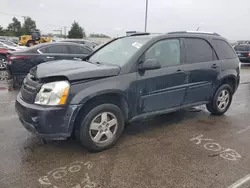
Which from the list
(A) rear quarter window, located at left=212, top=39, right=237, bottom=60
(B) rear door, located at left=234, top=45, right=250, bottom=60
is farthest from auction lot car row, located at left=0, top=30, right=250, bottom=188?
(B) rear door, located at left=234, top=45, right=250, bottom=60

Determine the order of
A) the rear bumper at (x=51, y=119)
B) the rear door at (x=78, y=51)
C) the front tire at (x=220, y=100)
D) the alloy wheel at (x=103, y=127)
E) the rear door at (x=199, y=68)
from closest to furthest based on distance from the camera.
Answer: the rear bumper at (x=51, y=119) < the alloy wheel at (x=103, y=127) < the rear door at (x=199, y=68) < the front tire at (x=220, y=100) < the rear door at (x=78, y=51)

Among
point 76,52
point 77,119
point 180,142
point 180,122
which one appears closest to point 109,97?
point 77,119

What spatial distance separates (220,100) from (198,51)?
1336mm

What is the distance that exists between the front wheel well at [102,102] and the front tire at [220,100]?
2.36 meters

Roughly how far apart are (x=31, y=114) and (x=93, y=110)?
0.81 m

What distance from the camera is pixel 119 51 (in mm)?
4133

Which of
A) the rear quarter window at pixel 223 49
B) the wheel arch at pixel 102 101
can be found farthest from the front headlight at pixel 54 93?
the rear quarter window at pixel 223 49

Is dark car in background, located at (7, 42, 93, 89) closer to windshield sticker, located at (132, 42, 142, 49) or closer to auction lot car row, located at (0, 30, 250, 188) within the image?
auction lot car row, located at (0, 30, 250, 188)

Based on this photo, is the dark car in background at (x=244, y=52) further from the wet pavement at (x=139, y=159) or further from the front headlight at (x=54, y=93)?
the front headlight at (x=54, y=93)

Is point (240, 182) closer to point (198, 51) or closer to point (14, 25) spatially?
point (198, 51)

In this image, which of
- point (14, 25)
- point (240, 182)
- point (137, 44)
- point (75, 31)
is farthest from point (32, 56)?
point (14, 25)

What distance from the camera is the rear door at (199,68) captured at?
4.40 metres

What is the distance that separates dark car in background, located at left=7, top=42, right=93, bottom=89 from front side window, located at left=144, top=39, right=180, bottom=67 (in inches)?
153

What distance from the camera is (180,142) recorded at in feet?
12.8
